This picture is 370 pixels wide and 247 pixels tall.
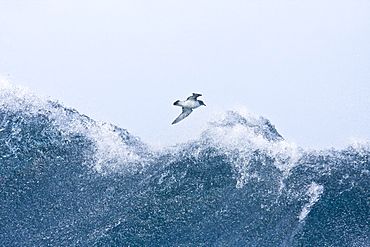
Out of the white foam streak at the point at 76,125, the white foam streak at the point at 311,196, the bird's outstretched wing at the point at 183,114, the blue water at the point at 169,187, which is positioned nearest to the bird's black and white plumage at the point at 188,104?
the bird's outstretched wing at the point at 183,114

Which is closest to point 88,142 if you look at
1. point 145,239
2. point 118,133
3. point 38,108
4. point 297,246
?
point 118,133

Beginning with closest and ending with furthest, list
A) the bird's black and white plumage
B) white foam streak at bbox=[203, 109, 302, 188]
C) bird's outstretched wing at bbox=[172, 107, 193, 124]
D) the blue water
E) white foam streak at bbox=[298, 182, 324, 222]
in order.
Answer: the blue water < white foam streak at bbox=[298, 182, 324, 222] < the bird's black and white plumage < bird's outstretched wing at bbox=[172, 107, 193, 124] < white foam streak at bbox=[203, 109, 302, 188]

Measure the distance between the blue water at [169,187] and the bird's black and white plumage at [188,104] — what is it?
161cm

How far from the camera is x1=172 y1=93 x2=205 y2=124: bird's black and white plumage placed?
424 inches

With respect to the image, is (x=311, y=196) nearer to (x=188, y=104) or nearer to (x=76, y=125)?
(x=188, y=104)

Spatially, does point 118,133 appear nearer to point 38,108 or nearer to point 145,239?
point 38,108

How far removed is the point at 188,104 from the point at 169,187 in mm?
2580

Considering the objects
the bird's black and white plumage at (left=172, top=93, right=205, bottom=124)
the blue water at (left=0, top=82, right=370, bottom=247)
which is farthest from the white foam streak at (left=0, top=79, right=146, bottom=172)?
the bird's black and white plumage at (left=172, top=93, right=205, bottom=124)

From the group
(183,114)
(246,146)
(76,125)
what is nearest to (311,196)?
(246,146)

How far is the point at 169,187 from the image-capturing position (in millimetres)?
11258

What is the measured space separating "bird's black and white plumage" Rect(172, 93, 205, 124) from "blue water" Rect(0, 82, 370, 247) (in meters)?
1.61

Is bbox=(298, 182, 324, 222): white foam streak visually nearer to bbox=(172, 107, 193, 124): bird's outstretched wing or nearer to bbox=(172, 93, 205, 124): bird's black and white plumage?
bbox=(172, 93, 205, 124): bird's black and white plumage

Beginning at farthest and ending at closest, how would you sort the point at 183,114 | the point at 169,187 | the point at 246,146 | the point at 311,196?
the point at 246,146, the point at 169,187, the point at 183,114, the point at 311,196

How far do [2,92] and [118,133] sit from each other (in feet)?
14.1
